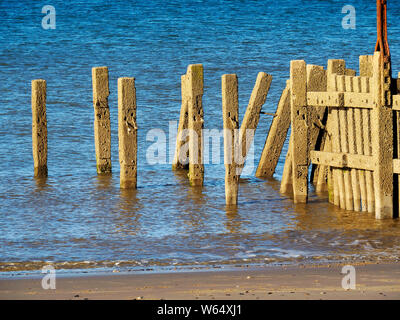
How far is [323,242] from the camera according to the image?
34.3 feet

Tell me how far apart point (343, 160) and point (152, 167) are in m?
5.82

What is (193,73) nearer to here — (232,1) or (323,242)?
(323,242)

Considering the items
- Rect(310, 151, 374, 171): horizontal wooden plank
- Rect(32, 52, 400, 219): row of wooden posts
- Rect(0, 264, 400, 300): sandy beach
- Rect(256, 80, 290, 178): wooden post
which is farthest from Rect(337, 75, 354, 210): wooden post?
Rect(0, 264, 400, 300): sandy beach

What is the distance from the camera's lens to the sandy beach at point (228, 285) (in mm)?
7754

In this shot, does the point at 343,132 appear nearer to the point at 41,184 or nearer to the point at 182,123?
the point at 182,123

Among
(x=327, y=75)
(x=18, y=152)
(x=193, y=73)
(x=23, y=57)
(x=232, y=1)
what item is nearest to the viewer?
(x=327, y=75)

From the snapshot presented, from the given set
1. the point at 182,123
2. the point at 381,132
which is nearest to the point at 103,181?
the point at 182,123

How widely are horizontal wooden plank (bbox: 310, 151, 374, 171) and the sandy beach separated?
7.79 ft

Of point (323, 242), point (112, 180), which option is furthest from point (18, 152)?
point (323, 242)

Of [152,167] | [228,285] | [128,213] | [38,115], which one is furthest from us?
[152,167]

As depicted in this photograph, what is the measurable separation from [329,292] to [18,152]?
1158 cm

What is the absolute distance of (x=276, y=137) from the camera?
14.3m

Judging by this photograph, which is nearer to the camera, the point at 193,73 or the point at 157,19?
the point at 193,73

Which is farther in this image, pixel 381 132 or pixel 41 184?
pixel 41 184
